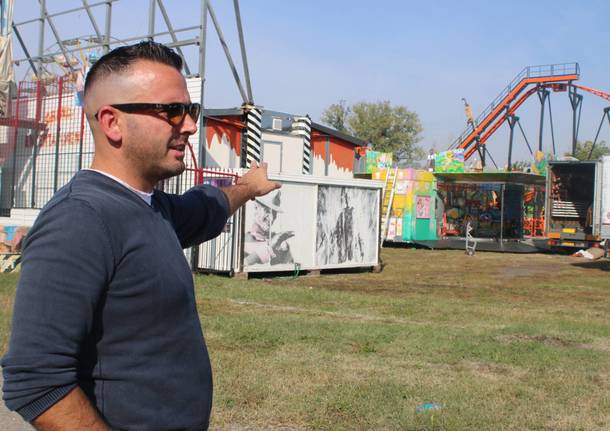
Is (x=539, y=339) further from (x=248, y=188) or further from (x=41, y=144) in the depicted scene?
(x=41, y=144)

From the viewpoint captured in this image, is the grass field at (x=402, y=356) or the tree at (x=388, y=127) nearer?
the grass field at (x=402, y=356)

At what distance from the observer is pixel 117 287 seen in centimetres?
188

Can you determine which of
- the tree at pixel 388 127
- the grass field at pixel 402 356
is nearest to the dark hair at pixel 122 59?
the grass field at pixel 402 356

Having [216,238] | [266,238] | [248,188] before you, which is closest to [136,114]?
[248,188]

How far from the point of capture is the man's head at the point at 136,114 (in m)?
2.09

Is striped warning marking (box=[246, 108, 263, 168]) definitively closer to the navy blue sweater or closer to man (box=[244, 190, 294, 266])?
man (box=[244, 190, 294, 266])

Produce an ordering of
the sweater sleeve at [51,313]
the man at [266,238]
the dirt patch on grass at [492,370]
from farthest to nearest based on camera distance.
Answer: the man at [266,238] → the dirt patch on grass at [492,370] → the sweater sleeve at [51,313]

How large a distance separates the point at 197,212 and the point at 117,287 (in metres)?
1.02

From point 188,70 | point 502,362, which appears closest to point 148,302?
point 502,362

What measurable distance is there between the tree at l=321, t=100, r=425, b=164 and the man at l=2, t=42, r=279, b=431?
7173cm

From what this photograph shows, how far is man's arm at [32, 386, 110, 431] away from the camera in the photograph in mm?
1750

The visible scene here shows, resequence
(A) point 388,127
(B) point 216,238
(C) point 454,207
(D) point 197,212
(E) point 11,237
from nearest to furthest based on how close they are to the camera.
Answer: (D) point 197,212, (B) point 216,238, (E) point 11,237, (C) point 454,207, (A) point 388,127

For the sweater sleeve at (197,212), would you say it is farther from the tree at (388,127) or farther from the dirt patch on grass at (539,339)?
the tree at (388,127)

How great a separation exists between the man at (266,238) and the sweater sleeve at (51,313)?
1315 cm
